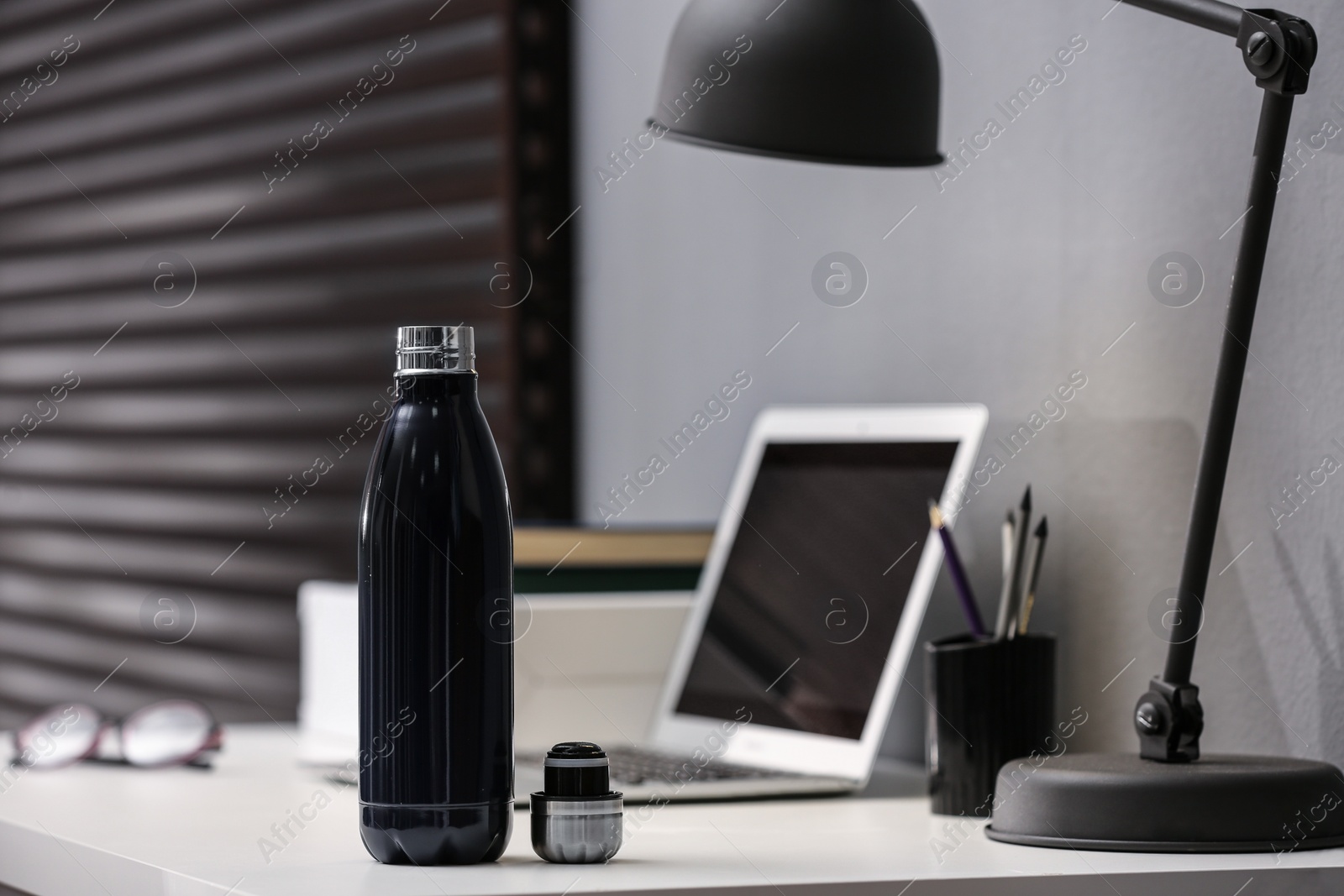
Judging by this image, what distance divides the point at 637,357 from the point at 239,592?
813 millimetres

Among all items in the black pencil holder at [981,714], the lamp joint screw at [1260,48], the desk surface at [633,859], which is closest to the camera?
the desk surface at [633,859]

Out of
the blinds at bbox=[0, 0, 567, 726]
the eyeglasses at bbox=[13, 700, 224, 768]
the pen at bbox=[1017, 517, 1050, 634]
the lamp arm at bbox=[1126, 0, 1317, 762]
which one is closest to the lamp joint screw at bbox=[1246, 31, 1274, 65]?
the lamp arm at bbox=[1126, 0, 1317, 762]

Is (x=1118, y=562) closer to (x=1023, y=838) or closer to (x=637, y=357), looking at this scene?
(x=1023, y=838)

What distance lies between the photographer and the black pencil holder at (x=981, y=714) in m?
0.99

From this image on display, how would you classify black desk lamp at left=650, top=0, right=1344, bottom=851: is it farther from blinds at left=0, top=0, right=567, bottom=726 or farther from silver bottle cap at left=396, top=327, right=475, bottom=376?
blinds at left=0, top=0, right=567, bottom=726

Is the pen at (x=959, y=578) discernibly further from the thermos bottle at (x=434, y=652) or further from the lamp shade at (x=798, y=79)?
the thermos bottle at (x=434, y=652)

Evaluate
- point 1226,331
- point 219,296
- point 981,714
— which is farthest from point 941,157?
point 219,296

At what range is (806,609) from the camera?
1250mm

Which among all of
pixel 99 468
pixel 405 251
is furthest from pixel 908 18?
pixel 99 468

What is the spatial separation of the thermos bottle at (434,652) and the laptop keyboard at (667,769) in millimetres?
300

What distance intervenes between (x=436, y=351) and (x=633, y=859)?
282mm

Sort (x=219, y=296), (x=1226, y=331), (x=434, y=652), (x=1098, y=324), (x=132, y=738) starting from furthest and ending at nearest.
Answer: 1. (x=219, y=296)
2. (x=132, y=738)
3. (x=1098, y=324)
4. (x=1226, y=331)
5. (x=434, y=652)

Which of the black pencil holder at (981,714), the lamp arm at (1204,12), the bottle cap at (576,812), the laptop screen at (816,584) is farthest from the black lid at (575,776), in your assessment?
the lamp arm at (1204,12)

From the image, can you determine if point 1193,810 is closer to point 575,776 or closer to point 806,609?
point 575,776
